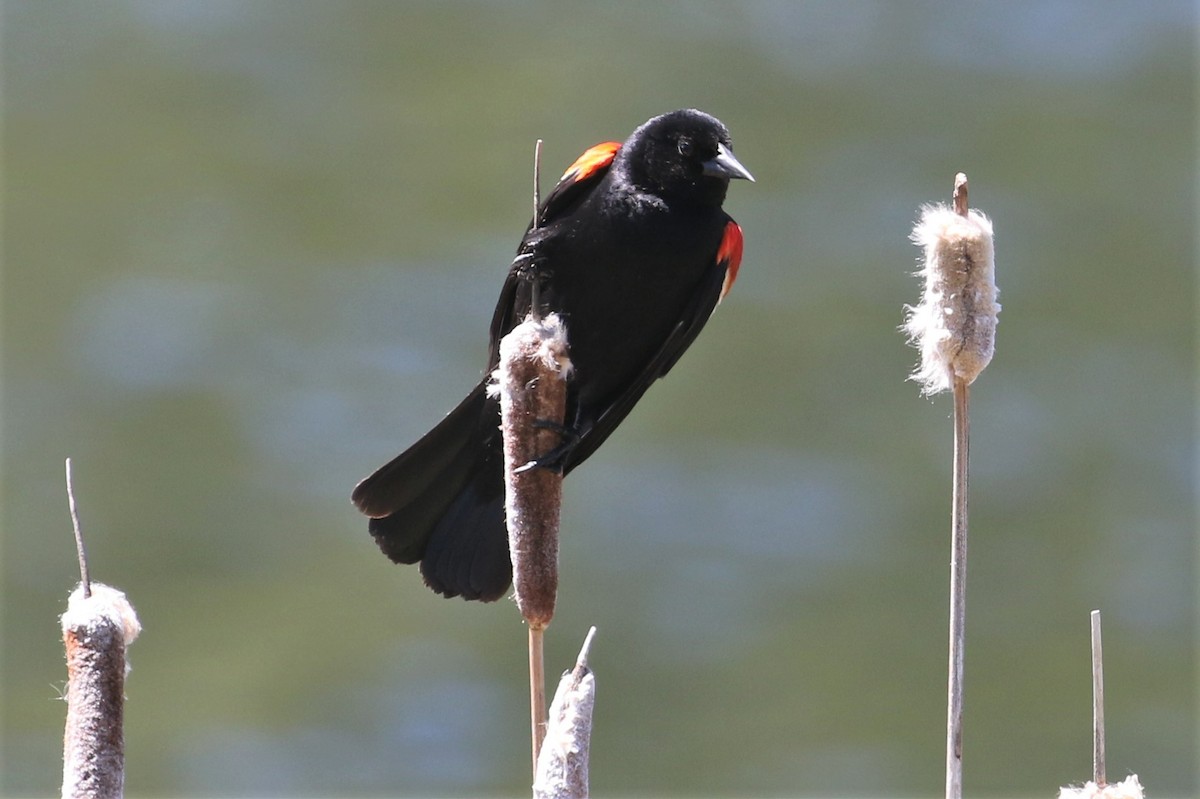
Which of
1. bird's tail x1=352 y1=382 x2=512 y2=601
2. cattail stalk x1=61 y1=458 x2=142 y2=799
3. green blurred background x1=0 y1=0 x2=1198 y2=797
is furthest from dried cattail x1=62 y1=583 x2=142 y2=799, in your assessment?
green blurred background x1=0 y1=0 x2=1198 y2=797

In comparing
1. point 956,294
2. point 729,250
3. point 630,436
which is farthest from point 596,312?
point 630,436

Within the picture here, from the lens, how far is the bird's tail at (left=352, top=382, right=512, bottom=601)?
3031 mm

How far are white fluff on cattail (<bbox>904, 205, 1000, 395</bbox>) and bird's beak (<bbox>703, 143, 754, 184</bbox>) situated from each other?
1.16 metres

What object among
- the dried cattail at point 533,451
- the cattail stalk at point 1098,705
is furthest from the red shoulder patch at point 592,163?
the cattail stalk at point 1098,705

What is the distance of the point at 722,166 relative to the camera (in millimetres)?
3123

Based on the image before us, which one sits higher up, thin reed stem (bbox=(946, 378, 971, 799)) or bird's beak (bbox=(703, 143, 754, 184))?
bird's beak (bbox=(703, 143, 754, 184))

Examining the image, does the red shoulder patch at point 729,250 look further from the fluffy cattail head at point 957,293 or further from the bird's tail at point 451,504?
the fluffy cattail head at point 957,293

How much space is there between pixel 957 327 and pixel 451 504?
1.41 meters

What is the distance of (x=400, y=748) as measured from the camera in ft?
34.6

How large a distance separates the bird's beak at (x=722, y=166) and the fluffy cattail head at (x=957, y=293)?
1.16 m

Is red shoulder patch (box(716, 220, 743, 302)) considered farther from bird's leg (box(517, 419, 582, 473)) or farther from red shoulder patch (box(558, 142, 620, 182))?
bird's leg (box(517, 419, 582, 473))

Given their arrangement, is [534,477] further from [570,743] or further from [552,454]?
[570,743]

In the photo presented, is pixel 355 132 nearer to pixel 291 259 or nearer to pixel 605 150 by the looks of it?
pixel 291 259

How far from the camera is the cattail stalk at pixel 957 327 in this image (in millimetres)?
1866
